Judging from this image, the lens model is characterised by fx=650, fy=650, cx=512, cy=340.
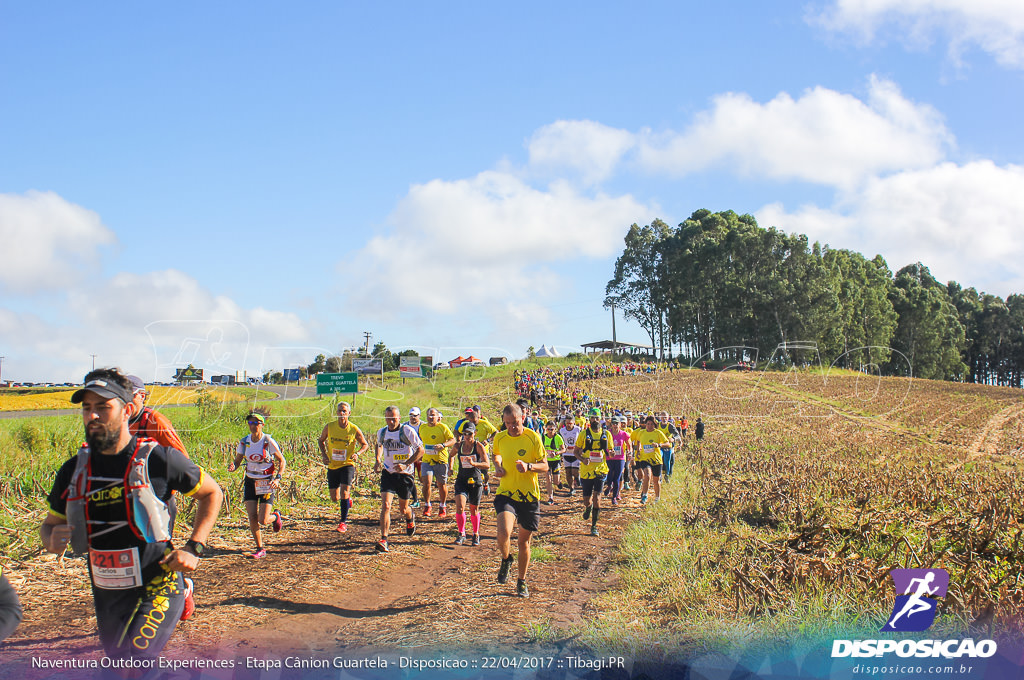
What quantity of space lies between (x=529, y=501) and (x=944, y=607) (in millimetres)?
4210

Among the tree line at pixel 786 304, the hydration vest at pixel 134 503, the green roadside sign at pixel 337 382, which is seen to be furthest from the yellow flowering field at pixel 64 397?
the tree line at pixel 786 304

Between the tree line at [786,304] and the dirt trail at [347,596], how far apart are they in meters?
58.0

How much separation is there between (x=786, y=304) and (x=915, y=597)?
64.8 m

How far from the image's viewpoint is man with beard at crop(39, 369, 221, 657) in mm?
3449

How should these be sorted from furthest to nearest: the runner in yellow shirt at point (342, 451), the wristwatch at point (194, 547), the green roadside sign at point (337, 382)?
the green roadside sign at point (337, 382) < the runner in yellow shirt at point (342, 451) < the wristwatch at point (194, 547)

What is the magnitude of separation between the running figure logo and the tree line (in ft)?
194

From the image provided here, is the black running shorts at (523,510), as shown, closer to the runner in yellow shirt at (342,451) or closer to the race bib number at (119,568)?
the runner in yellow shirt at (342,451)

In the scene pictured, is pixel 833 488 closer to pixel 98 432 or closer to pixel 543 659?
pixel 543 659

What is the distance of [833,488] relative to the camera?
12.2 m

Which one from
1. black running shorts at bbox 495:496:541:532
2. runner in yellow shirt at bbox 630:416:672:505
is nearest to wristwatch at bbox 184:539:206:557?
black running shorts at bbox 495:496:541:532

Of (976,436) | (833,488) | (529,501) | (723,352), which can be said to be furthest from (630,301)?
(529,501)

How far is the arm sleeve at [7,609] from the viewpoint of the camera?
10.5ft

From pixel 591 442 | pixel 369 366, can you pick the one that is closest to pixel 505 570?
pixel 591 442

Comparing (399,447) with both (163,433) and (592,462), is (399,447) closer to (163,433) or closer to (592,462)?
(592,462)
